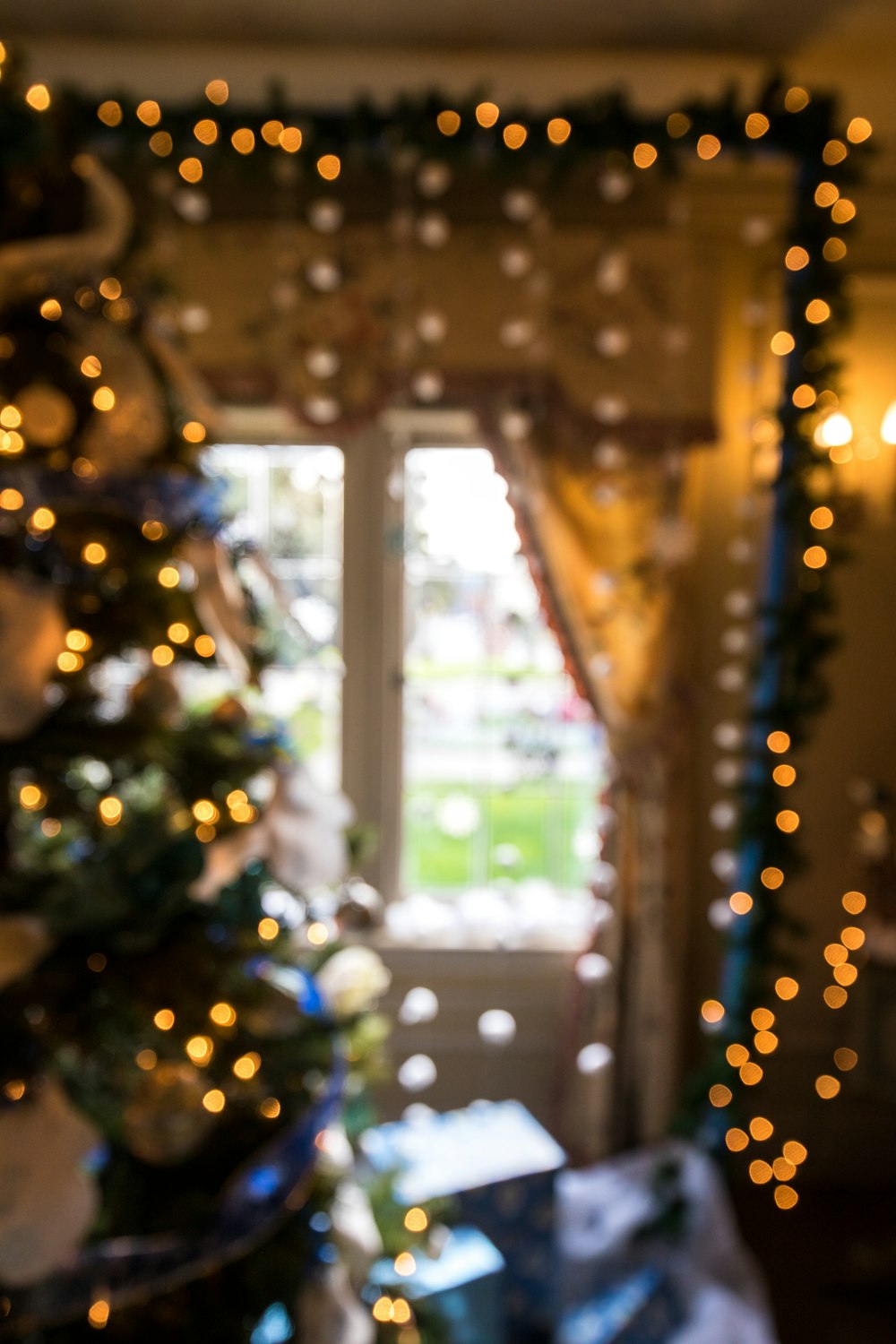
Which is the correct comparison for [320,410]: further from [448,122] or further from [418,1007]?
[418,1007]

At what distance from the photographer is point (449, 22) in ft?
7.52

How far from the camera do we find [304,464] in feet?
8.99

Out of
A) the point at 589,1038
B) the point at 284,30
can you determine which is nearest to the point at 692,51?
the point at 284,30

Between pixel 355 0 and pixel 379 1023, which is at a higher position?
pixel 355 0

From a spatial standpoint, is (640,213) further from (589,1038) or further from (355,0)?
(589,1038)

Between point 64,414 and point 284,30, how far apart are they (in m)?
1.65

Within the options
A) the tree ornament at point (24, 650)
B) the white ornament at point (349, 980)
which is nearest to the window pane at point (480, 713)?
the white ornament at point (349, 980)

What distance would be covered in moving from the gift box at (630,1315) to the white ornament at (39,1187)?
1400 millimetres

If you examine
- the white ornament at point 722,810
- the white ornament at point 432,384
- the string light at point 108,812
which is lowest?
the white ornament at point 722,810

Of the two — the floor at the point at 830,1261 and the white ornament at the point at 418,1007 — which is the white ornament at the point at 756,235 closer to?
the white ornament at the point at 418,1007

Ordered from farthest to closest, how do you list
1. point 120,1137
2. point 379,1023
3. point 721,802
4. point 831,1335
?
point 721,802, point 831,1335, point 379,1023, point 120,1137

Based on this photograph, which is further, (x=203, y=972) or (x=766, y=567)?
(x=766, y=567)

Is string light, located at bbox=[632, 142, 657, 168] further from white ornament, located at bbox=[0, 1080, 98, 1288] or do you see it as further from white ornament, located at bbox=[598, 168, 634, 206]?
white ornament, located at bbox=[0, 1080, 98, 1288]

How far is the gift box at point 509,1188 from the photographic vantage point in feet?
6.54
